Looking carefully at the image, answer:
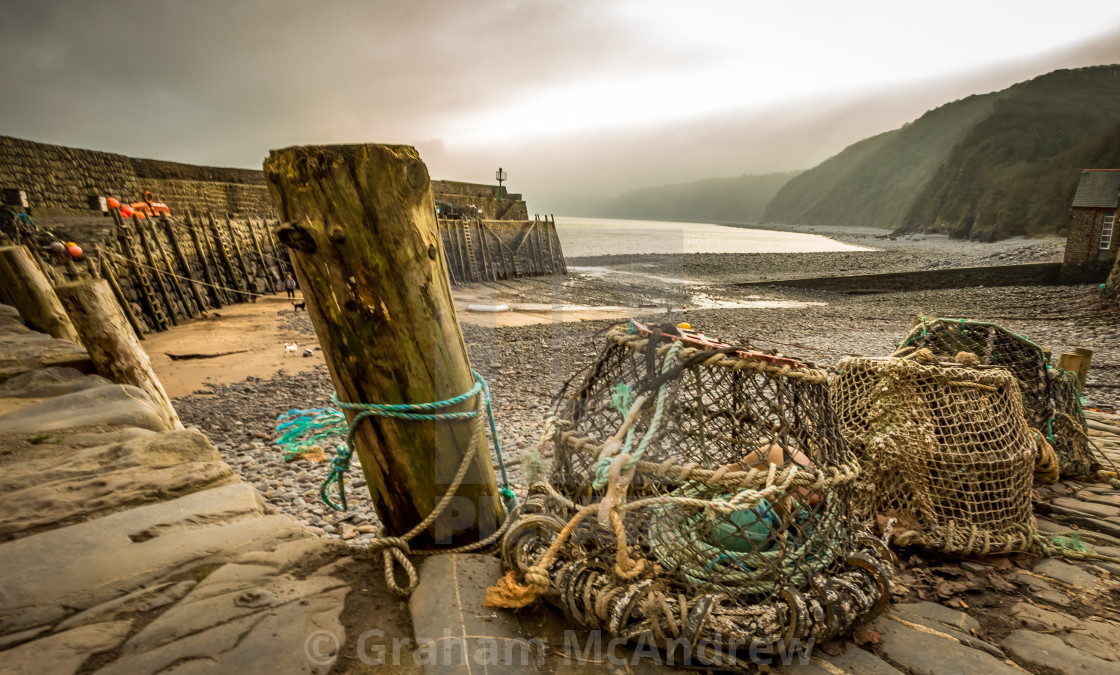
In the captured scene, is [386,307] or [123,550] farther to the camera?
[123,550]

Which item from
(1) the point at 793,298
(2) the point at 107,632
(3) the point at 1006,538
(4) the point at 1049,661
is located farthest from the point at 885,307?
(2) the point at 107,632

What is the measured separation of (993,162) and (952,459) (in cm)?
8480

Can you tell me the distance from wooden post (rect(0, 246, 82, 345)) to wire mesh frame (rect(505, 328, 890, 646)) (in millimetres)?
6284

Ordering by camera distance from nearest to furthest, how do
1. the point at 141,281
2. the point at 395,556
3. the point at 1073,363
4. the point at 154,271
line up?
the point at 395,556 → the point at 1073,363 → the point at 141,281 → the point at 154,271

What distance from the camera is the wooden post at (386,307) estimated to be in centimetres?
192

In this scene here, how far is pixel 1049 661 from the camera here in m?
2.20

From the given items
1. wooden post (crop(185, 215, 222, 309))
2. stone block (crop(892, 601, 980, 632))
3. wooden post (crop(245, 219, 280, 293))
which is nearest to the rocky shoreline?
stone block (crop(892, 601, 980, 632))

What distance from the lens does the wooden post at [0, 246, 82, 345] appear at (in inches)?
217

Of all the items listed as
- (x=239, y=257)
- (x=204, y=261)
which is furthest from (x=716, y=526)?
(x=239, y=257)

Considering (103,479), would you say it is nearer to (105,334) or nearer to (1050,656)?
(105,334)

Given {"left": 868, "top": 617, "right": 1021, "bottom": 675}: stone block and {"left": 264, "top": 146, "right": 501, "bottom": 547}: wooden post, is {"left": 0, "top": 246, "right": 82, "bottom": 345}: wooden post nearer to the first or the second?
{"left": 264, "top": 146, "right": 501, "bottom": 547}: wooden post

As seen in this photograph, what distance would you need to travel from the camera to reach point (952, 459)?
3100 millimetres

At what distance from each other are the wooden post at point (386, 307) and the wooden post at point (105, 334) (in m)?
3.10

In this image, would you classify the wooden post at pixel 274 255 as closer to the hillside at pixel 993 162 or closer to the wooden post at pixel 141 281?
the wooden post at pixel 141 281
